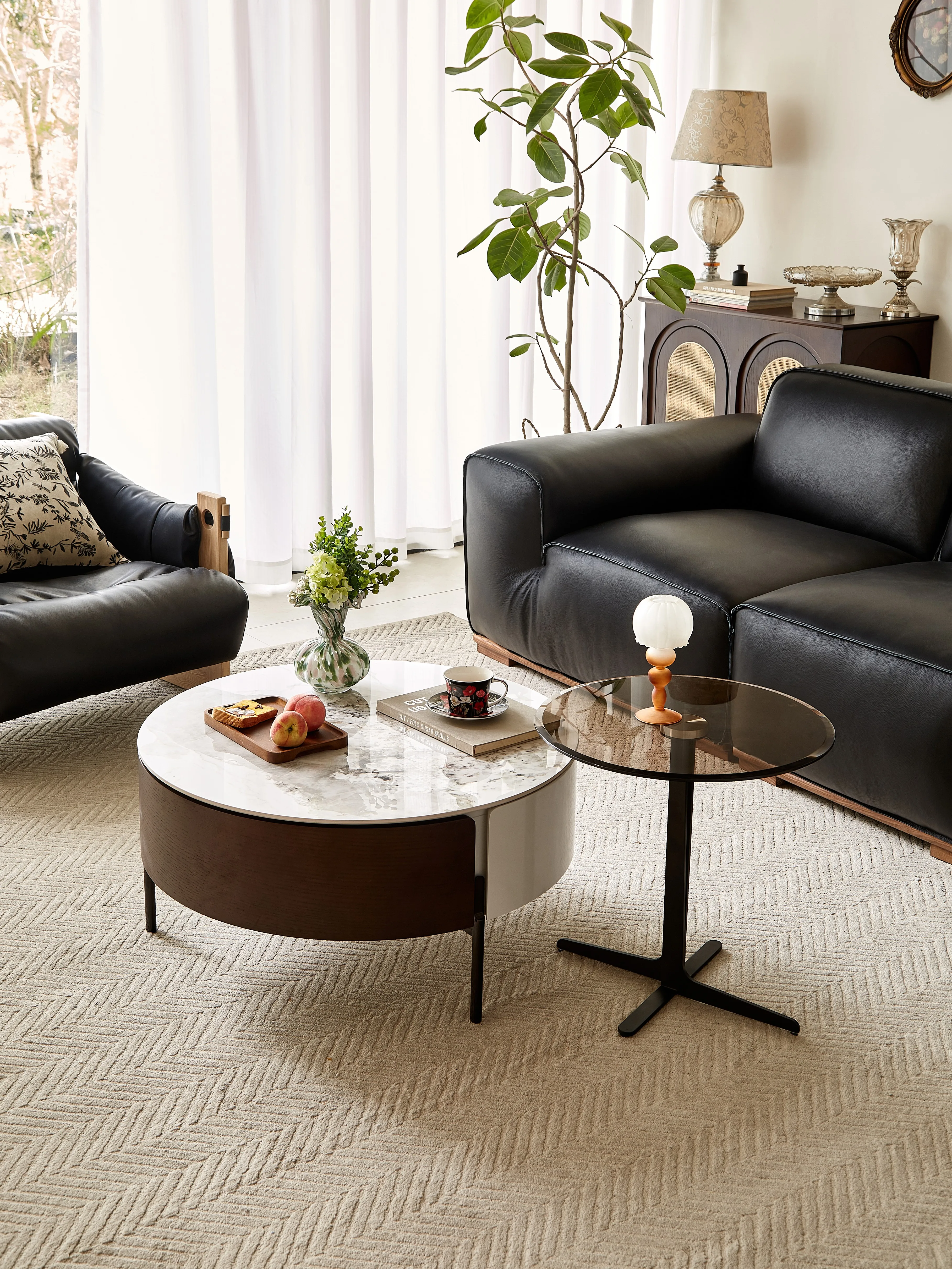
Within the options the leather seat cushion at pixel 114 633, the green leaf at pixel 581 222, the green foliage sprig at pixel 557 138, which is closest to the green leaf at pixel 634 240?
the green foliage sprig at pixel 557 138

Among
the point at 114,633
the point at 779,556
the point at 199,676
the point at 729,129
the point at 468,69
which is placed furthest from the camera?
the point at 729,129

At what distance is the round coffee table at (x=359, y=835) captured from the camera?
6.25 ft

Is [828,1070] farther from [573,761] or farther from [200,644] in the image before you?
[200,644]

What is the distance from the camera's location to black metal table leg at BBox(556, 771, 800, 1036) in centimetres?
198

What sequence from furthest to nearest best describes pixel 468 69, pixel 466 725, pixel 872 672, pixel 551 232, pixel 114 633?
pixel 551 232 → pixel 468 69 → pixel 114 633 → pixel 872 672 → pixel 466 725

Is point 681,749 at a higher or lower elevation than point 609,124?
lower

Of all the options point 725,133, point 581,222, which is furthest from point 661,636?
point 725,133

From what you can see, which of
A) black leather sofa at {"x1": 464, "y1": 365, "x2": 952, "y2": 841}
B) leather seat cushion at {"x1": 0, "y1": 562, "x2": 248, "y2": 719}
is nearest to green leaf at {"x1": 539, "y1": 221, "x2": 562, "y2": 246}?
black leather sofa at {"x1": 464, "y1": 365, "x2": 952, "y2": 841}

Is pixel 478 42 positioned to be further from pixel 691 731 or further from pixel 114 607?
pixel 691 731

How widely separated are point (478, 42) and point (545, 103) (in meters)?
0.30

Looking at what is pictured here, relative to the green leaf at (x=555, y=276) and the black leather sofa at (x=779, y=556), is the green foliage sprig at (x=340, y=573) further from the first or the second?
the green leaf at (x=555, y=276)

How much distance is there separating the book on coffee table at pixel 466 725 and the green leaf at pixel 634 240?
2.59 meters

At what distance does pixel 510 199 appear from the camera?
3.97 m

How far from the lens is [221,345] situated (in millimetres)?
4059
